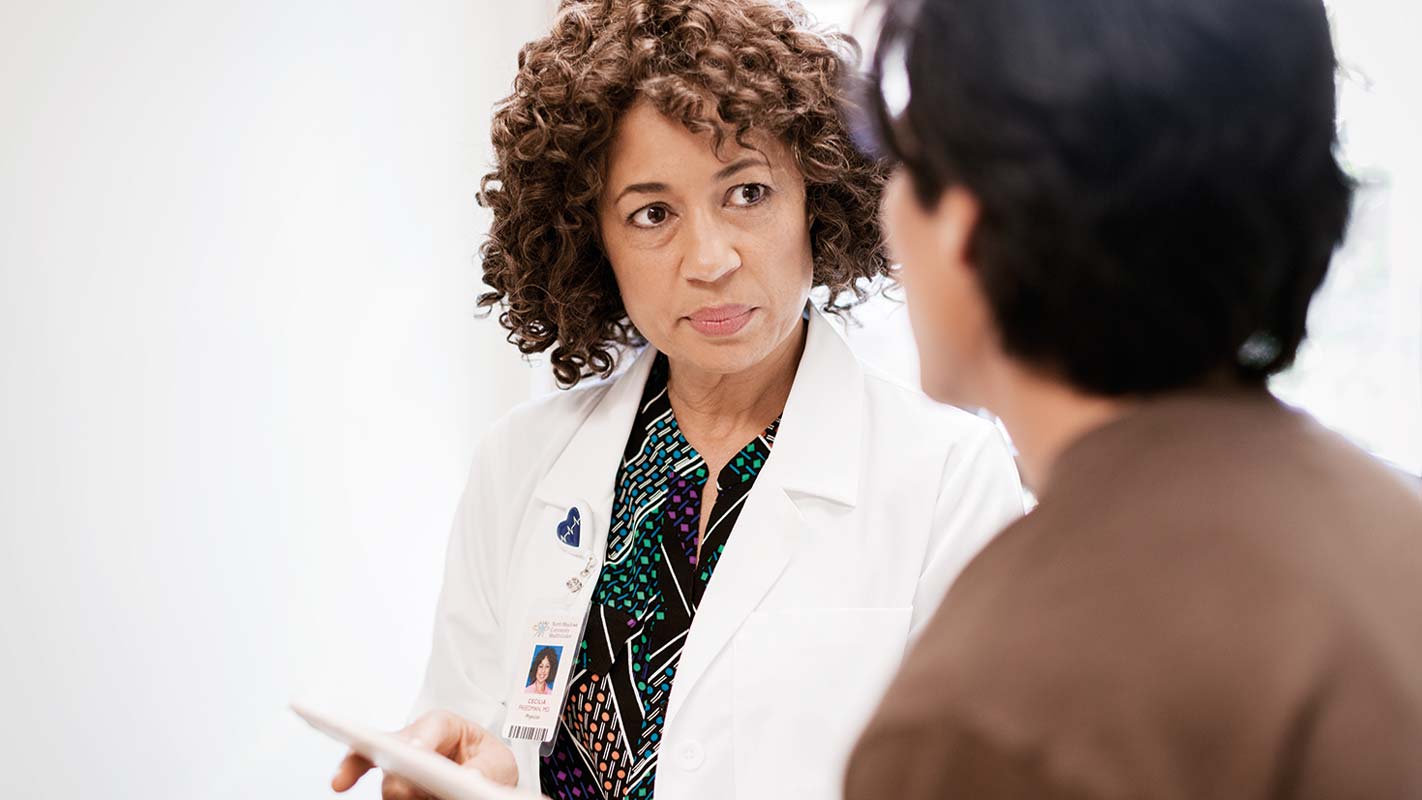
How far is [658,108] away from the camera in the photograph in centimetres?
149

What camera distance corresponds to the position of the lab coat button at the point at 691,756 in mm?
1388

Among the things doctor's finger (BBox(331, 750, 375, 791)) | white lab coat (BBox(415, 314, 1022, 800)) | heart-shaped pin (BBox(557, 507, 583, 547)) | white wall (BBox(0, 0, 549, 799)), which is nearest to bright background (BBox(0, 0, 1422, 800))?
white wall (BBox(0, 0, 549, 799))

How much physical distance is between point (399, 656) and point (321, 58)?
126 cm

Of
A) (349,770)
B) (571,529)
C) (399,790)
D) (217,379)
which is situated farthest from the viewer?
(217,379)

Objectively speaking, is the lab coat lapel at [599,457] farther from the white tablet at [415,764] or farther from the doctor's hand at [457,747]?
the white tablet at [415,764]

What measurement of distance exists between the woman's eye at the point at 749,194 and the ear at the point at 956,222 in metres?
0.88

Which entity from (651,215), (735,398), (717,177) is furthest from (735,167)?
(735,398)

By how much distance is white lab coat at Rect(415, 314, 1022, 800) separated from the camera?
54.8 inches

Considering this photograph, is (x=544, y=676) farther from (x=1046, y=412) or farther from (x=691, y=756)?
(x=1046, y=412)

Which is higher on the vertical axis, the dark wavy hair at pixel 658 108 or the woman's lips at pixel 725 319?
the dark wavy hair at pixel 658 108

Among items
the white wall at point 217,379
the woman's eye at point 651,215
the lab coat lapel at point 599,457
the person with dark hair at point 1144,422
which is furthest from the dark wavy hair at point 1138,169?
the white wall at point 217,379

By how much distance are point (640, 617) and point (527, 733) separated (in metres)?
0.19

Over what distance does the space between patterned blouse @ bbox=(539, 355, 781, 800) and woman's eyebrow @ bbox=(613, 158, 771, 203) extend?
1.12ft

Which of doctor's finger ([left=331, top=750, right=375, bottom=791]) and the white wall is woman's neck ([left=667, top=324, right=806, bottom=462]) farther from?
the white wall
